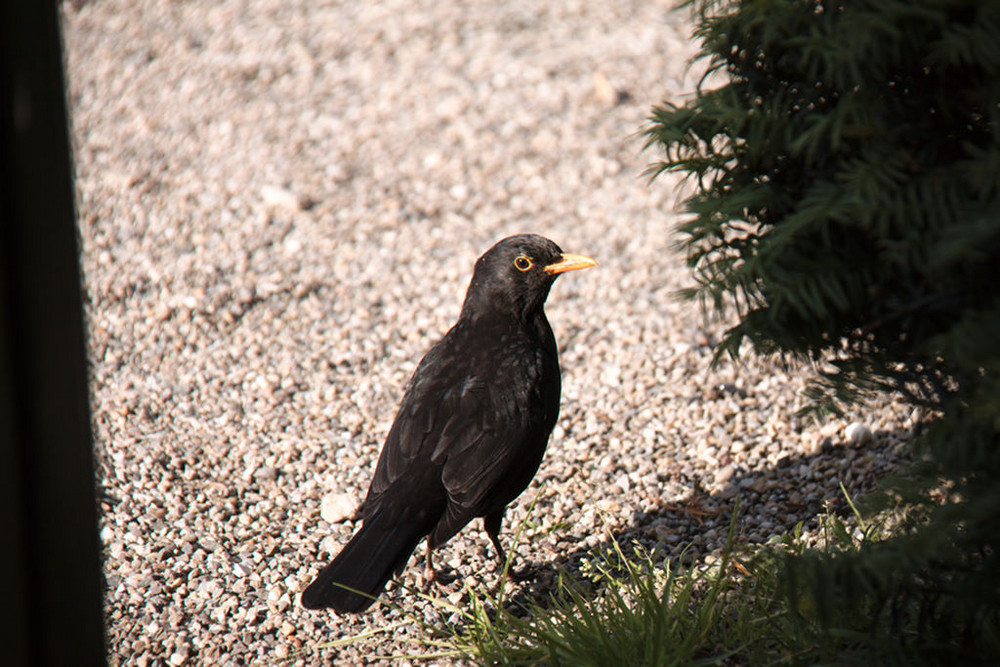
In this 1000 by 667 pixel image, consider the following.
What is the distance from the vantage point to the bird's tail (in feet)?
10.5

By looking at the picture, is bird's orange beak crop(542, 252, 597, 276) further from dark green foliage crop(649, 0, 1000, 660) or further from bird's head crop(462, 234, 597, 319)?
dark green foliage crop(649, 0, 1000, 660)

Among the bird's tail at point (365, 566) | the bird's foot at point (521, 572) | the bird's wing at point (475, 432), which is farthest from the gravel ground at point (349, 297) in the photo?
the bird's wing at point (475, 432)

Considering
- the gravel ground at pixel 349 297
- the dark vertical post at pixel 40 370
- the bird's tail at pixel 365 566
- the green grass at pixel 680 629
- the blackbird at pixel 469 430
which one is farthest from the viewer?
the gravel ground at pixel 349 297

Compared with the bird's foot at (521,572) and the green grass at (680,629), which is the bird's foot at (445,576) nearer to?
the bird's foot at (521,572)

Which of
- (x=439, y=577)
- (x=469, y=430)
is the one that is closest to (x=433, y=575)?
(x=439, y=577)

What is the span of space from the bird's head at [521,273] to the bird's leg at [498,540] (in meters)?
0.88

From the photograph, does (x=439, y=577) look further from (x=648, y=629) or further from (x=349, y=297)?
(x=349, y=297)

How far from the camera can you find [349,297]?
5949 millimetres

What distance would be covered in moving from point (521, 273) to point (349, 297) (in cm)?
209

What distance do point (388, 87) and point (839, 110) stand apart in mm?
6086

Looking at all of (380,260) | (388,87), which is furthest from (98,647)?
(388,87)

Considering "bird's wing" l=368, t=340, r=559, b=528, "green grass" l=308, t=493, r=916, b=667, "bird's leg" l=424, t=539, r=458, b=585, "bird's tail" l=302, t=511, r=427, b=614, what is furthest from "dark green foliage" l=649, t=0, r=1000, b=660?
"bird's leg" l=424, t=539, r=458, b=585

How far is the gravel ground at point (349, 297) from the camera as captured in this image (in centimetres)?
405

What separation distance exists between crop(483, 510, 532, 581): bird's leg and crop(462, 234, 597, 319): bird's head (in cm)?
88
